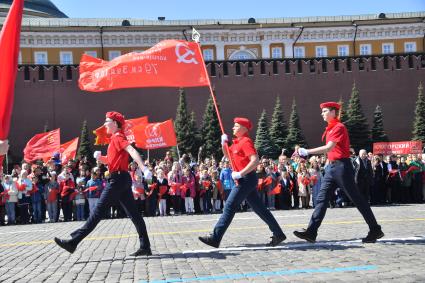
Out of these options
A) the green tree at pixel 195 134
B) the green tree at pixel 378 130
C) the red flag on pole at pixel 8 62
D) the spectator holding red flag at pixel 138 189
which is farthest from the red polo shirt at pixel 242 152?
the green tree at pixel 378 130

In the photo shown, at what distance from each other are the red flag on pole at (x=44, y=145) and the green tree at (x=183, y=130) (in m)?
19.9

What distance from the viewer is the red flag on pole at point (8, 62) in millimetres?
4703

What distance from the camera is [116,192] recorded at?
7.50m

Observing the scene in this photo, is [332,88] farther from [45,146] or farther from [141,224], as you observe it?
[141,224]

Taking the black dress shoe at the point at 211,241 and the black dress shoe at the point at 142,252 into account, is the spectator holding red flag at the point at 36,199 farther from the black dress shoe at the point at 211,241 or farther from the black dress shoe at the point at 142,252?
the black dress shoe at the point at 211,241

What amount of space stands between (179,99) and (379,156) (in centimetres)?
2669

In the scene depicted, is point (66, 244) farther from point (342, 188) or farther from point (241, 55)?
point (241, 55)

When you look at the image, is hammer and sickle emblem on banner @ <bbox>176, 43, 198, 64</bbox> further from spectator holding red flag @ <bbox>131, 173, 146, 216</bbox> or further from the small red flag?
the small red flag

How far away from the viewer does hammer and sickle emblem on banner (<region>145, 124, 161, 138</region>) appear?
23406mm

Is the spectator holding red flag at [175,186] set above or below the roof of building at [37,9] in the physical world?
below

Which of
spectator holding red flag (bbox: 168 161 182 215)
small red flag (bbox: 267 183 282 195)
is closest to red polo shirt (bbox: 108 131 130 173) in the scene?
spectator holding red flag (bbox: 168 161 182 215)

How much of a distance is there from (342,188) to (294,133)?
1455 inches

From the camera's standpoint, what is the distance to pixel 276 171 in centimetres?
1959

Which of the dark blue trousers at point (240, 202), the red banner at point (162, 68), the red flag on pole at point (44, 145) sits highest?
the red banner at point (162, 68)
